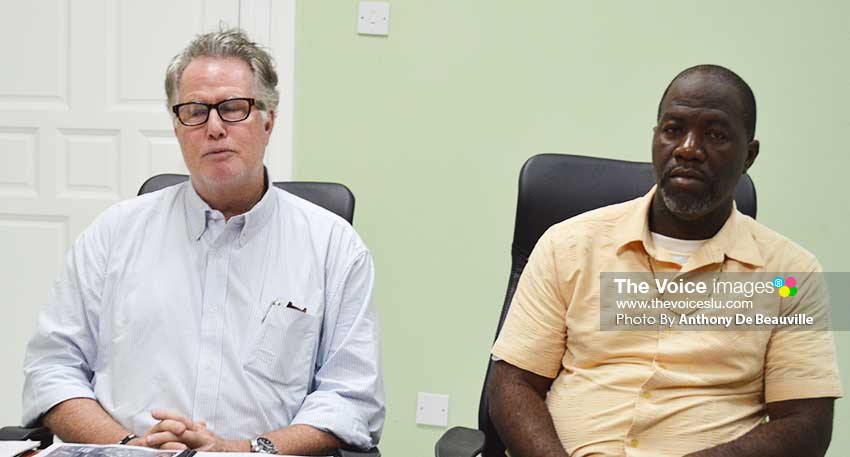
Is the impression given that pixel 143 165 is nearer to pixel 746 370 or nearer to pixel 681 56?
pixel 681 56

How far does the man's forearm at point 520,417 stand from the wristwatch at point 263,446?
421 mm

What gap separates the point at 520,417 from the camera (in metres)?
1.44

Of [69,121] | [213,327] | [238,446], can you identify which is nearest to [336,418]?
[238,446]

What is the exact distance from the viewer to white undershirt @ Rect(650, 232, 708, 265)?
1.48 m

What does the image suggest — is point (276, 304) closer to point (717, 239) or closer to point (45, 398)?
point (45, 398)

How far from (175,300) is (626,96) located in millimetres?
1481

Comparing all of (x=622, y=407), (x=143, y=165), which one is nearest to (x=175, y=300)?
(x=622, y=407)

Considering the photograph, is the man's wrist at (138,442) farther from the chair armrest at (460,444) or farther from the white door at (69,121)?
the white door at (69,121)

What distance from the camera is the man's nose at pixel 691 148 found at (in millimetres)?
1414

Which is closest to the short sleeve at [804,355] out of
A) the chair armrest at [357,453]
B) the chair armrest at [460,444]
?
the chair armrest at [460,444]

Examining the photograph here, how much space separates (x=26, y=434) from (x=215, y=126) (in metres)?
0.63

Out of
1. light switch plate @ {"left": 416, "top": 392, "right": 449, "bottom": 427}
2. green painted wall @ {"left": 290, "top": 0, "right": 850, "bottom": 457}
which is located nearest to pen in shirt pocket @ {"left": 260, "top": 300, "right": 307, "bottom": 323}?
green painted wall @ {"left": 290, "top": 0, "right": 850, "bottom": 457}

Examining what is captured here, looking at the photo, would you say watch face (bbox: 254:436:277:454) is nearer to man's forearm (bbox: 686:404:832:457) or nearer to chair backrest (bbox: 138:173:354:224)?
chair backrest (bbox: 138:173:354:224)

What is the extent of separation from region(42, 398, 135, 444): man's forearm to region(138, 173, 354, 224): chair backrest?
52 cm
